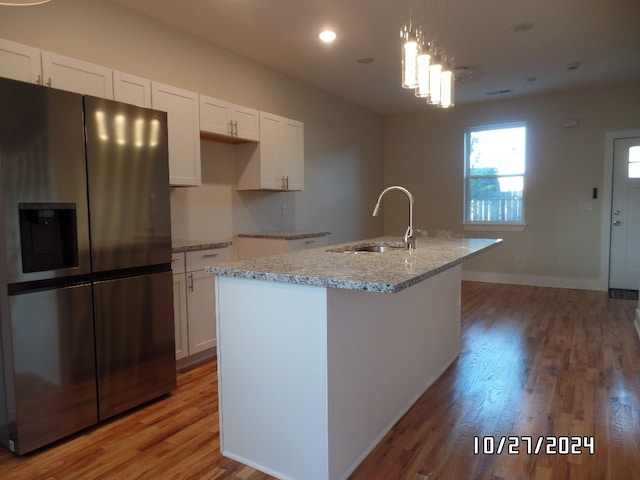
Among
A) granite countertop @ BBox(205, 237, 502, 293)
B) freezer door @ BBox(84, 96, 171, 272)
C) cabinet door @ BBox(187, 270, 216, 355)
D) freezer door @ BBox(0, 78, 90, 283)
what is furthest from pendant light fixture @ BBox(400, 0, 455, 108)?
cabinet door @ BBox(187, 270, 216, 355)

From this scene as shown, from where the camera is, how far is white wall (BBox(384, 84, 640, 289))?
5.57 metres

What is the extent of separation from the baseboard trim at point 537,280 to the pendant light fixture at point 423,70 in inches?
173

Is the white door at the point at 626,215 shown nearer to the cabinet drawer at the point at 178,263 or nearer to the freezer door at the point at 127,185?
the cabinet drawer at the point at 178,263

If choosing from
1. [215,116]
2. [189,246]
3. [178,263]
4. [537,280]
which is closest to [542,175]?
[537,280]

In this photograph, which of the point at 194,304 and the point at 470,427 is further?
the point at 194,304

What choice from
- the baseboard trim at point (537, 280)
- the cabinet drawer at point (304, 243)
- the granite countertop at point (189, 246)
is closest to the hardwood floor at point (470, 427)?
the granite countertop at point (189, 246)

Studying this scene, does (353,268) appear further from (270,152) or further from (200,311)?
(270,152)

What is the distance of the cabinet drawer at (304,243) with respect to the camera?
13.1 feet

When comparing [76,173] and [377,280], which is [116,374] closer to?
[76,173]

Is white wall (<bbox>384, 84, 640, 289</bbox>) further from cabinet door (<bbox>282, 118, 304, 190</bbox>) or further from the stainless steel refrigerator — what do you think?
the stainless steel refrigerator

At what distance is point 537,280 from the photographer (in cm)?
609

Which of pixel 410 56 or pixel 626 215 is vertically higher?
pixel 410 56

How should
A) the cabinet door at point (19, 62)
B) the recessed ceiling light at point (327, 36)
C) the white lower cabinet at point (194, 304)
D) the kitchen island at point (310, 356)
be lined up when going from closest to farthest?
the kitchen island at point (310, 356)
the cabinet door at point (19, 62)
the white lower cabinet at point (194, 304)
the recessed ceiling light at point (327, 36)

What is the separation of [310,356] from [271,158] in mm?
2780
